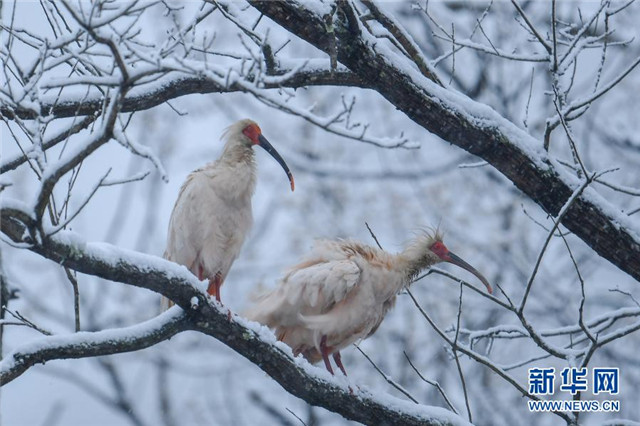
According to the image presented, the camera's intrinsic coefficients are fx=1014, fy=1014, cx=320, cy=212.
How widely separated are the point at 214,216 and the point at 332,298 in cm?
105

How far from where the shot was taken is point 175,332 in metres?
4.29

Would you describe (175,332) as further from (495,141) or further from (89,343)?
(495,141)

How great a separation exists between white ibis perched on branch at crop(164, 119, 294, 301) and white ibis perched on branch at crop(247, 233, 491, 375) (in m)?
0.57

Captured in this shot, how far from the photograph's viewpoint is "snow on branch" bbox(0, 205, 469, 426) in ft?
11.9

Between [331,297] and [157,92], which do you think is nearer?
[157,92]

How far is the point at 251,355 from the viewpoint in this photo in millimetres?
4516

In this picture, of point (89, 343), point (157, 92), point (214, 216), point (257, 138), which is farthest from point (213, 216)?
point (89, 343)

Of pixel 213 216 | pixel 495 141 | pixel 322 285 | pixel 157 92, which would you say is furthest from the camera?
pixel 213 216

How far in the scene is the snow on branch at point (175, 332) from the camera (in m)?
3.63

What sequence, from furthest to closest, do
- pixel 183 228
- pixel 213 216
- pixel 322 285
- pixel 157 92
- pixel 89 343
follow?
pixel 183 228
pixel 213 216
pixel 322 285
pixel 157 92
pixel 89 343

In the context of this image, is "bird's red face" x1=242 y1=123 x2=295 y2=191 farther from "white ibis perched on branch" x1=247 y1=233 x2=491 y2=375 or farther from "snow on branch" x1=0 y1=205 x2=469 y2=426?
"snow on branch" x1=0 y1=205 x2=469 y2=426

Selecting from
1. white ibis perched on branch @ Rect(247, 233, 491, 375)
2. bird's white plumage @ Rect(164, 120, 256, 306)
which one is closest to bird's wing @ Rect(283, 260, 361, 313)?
white ibis perched on branch @ Rect(247, 233, 491, 375)

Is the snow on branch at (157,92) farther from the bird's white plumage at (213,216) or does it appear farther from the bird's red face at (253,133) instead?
the bird's red face at (253,133)

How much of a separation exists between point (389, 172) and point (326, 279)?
8.14 m
